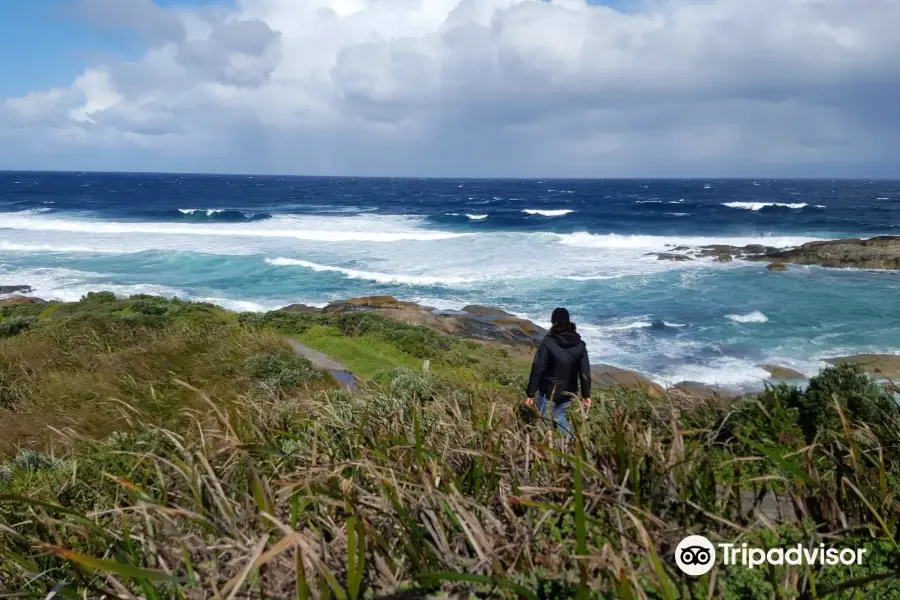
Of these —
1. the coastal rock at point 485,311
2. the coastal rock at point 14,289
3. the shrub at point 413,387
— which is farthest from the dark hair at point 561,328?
the coastal rock at point 14,289

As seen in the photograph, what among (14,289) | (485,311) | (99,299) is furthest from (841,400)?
(14,289)

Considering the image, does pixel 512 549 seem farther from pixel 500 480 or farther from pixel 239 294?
pixel 239 294

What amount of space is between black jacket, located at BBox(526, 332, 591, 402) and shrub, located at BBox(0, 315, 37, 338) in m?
12.1

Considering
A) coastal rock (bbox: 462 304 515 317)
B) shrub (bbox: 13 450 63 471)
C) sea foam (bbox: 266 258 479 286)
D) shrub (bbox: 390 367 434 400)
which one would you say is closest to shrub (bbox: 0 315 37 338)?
shrub (bbox: 13 450 63 471)

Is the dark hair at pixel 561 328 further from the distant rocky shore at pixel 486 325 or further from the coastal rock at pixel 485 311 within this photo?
the coastal rock at pixel 485 311

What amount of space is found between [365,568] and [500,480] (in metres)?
0.83

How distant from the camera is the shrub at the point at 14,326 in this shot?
1305 centimetres

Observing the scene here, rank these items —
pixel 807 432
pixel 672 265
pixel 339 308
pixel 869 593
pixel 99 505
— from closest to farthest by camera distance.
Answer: pixel 869 593 < pixel 99 505 < pixel 807 432 < pixel 339 308 < pixel 672 265

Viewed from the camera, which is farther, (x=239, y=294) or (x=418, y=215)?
(x=418, y=215)

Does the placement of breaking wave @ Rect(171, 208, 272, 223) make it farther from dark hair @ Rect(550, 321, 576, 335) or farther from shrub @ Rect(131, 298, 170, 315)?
dark hair @ Rect(550, 321, 576, 335)

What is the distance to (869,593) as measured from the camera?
2252 mm

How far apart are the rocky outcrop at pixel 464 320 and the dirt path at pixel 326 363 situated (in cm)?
601

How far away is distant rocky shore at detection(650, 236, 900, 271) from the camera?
32.1m

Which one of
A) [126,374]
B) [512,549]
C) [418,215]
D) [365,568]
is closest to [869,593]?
[512,549]
